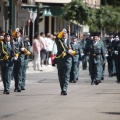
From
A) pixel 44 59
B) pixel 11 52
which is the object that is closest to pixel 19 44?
pixel 11 52

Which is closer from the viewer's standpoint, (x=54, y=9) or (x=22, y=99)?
(x=22, y=99)

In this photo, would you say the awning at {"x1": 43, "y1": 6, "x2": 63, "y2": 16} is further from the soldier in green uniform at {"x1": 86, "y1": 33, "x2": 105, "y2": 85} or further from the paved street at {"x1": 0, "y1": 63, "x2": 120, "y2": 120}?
the paved street at {"x1": 0, "y1": 63, "x2": 120, "y2": 120}

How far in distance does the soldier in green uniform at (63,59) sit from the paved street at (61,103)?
→ 0.43 m

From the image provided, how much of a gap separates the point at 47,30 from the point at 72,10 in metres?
8.75

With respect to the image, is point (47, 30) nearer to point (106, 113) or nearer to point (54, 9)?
A: point (54, 9)

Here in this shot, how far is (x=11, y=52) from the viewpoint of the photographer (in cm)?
2200

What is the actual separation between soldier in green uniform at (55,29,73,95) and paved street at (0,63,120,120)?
1.40 ft

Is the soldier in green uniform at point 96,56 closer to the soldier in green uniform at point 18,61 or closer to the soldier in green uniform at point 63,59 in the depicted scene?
A: the soldier in green uniform at point 18,61

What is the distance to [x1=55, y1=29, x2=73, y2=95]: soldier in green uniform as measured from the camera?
2147cm

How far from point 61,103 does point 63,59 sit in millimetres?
3367

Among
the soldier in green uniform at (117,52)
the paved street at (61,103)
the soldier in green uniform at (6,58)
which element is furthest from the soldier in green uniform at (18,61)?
the soldier in green uniform at (117,52)

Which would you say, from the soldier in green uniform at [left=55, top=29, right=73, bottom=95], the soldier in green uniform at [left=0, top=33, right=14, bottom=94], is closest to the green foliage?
the soldier in green uniform at [left=0, top=33, right=14, bottom=94]

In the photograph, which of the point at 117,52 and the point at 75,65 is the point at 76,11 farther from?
the point at 75,65

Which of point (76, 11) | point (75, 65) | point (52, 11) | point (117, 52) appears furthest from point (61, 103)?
point (52, 11)
